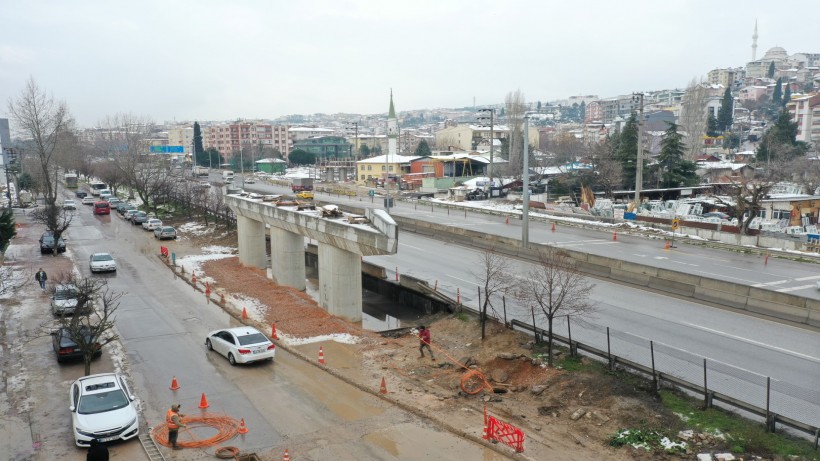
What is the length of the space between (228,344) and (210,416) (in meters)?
4.47

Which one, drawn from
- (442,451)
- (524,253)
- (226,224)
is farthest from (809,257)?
(226,224)

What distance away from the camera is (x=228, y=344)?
64.1ft

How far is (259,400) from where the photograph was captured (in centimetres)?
1634

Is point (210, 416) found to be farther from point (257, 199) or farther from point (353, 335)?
point (257, 199)

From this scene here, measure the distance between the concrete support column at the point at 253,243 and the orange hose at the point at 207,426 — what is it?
23.4 meters

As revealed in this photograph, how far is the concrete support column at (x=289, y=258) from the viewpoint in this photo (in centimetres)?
3262

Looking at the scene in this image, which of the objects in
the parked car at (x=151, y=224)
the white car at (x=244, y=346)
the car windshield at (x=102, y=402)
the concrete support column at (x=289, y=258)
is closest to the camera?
the car windshield at (x=102, y=402)

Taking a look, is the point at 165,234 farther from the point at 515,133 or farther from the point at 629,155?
the point at 515,133

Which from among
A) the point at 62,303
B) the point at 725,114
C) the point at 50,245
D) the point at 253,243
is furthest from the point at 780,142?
the point at 62,303

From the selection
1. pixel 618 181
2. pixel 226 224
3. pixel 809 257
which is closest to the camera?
pixel 809 257

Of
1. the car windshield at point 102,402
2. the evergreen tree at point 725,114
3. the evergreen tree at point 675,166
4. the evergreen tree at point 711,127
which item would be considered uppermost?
the evergreen tree at point 725,114

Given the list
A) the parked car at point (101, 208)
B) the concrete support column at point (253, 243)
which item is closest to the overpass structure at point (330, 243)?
the concrete support column at point (253, 243)

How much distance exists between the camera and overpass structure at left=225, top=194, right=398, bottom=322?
23203 millimetres

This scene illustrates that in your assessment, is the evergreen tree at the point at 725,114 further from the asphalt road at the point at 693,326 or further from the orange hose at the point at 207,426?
the orange hose at the point at 207,426
